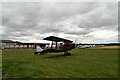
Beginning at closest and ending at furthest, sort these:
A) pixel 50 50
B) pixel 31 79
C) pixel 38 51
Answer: pixel 31 79 → pixel 50 50 → pixel 38 51

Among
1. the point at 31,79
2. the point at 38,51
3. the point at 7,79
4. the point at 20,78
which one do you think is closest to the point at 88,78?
the point at 31,79

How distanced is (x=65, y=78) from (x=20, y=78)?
214 cm

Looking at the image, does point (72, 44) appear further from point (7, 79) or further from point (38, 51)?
point (7, 79)

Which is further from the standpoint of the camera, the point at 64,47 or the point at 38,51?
the point at 38,51

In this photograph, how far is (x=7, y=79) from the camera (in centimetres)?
703

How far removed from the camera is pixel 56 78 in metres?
7.13

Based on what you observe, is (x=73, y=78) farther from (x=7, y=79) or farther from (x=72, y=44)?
(x=72, y=44)

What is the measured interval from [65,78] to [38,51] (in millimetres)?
18022

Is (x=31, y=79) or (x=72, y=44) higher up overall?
(x=72, y=44)

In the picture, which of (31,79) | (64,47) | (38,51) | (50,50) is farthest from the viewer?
(38,51)

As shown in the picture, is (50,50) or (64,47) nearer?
(50,50)

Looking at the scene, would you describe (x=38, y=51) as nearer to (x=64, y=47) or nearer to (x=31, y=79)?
(x=64, y=47)

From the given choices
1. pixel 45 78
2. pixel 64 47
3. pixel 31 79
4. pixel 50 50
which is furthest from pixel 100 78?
pixel 64 47

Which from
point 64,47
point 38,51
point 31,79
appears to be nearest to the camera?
point 31,79
